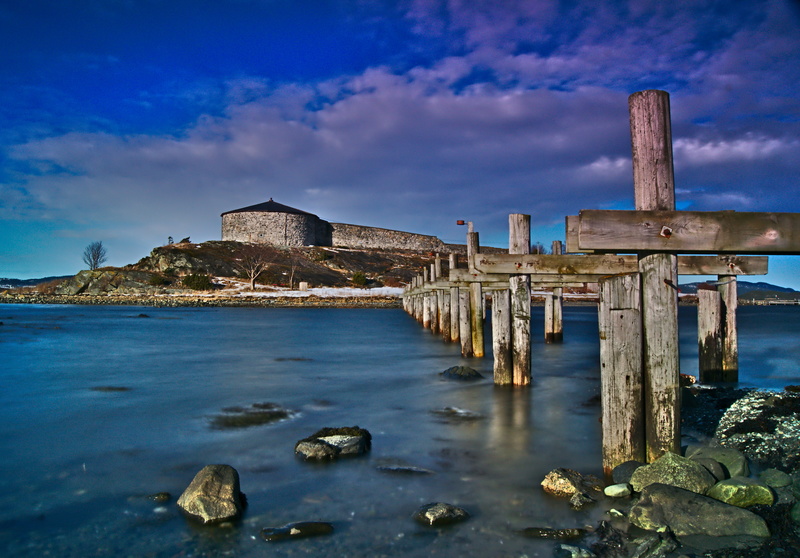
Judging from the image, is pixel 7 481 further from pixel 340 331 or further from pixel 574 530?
pixel 340 331

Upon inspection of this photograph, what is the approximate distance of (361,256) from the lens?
83188 millimetres

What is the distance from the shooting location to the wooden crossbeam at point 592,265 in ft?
25.1

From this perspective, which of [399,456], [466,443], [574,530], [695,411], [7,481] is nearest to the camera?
[574,530]

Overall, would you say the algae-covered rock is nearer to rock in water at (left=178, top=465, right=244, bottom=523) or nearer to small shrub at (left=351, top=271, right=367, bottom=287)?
rock in water at (left=178, top=465, right=244, bottom=523)

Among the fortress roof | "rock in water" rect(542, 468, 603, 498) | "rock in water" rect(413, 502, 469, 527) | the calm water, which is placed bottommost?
the calm water

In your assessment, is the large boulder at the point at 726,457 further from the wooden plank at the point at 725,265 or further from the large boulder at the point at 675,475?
the wooden plank at the point at 725,265

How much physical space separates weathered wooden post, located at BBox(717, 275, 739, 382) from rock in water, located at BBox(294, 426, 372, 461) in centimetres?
737

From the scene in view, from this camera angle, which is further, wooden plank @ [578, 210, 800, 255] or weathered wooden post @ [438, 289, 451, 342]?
weathered wooden post @ [438, 289, 451, 342]

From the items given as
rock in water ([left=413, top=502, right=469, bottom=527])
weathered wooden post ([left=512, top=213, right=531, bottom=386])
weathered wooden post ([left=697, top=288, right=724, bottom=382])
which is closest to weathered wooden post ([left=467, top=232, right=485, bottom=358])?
weathered wooden post ([left=512, top=213, right=531, bottom=386])

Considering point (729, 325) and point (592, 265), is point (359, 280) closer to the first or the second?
point (729, 325)

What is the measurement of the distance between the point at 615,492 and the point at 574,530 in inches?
24.8

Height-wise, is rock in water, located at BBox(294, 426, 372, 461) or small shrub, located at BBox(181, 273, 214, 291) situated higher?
small shrub, located at BBox(181, 273, 214, 291)

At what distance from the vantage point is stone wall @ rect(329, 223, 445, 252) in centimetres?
9769

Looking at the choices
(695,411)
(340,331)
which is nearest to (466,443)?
(695,411)
